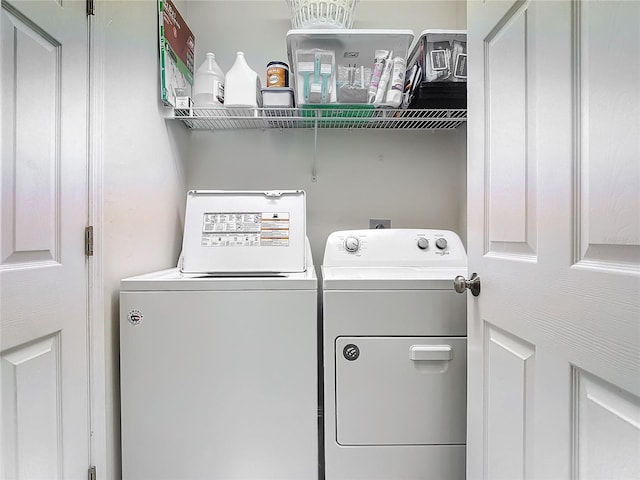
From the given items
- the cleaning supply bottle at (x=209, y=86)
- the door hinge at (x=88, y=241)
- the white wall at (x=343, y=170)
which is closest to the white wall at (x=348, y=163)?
the white wall at (x=343, y=170)

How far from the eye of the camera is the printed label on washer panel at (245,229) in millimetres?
1512

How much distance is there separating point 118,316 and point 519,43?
1.45m

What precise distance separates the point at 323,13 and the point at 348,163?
0.72 meters

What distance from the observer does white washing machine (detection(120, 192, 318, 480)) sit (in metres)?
1.21

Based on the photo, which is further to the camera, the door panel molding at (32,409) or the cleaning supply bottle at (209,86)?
the cleaning supply bottle at (209,86)

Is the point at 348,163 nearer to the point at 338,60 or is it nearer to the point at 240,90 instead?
the point at 338,60

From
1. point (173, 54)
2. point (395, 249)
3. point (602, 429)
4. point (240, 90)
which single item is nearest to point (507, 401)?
point (602, 429)

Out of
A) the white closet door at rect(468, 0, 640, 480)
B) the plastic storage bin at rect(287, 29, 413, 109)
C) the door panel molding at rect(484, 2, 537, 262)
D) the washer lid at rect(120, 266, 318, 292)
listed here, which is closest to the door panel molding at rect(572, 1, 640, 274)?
the white closet door at rect(468, 0, 640, 480)

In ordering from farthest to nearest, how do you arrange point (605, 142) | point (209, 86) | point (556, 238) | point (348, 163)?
point (348, 163), point (209, 86), point (556, 238), point (605, 142)

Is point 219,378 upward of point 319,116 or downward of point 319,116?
downward

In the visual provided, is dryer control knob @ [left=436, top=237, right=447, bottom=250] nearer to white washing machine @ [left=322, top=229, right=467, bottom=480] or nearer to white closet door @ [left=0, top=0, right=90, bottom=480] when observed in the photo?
white washing machine @ [left=322, top=229, right=467, bottom=480]

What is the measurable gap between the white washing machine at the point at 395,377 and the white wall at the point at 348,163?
2.53ft

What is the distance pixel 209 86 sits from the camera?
1.64 m

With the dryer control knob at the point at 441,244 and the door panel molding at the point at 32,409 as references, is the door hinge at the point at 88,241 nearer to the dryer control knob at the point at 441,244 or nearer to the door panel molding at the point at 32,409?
the door panel molding at the point at 32,409
